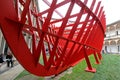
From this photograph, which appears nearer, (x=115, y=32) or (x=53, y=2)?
(x=53, y=2)

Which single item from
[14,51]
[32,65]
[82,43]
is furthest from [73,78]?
[14,51]

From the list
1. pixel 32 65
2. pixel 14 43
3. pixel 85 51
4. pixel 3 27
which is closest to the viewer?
pixel 3 27

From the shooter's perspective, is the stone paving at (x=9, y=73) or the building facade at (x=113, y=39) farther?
the building facade at (x=113, y=39)

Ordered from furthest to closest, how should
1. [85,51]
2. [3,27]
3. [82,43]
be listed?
[85,51] < [82,43] < [3,27]

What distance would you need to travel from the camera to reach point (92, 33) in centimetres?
1105

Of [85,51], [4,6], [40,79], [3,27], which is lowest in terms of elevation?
Result: [40,79]

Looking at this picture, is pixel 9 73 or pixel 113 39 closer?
pixel 9 73

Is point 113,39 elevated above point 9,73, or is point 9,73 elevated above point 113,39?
point 9,73

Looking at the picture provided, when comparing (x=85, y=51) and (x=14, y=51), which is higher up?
(x=14, y=51)

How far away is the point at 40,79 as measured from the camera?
37.3 feet

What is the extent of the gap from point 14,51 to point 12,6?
46.7 inches

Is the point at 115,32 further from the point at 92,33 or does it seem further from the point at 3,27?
the point at 3,27

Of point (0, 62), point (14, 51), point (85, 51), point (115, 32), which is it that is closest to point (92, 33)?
point (85, 51)

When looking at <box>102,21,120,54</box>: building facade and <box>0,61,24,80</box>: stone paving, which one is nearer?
<box>0,61,24,80</box>: stone paving
